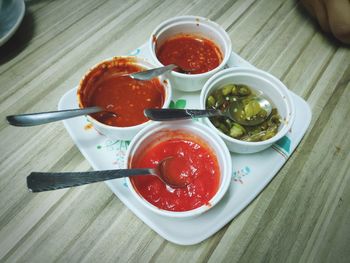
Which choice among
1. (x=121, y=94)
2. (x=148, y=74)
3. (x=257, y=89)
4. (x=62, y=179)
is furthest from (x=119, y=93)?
(x=257, y=89)

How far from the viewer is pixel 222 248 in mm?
1099

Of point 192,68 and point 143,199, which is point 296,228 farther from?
point 192,68

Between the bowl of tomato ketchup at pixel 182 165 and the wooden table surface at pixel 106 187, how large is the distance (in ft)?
0.59

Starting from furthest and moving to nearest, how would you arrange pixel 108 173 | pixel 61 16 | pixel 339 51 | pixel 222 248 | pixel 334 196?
pixel 61 16 < pixel 339 51 < pixel 334 196 < pixel 222 248 < pixel 108 173

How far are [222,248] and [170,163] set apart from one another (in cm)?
38

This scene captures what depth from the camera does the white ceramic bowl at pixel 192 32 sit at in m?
1.33

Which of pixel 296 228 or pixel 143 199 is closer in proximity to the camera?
pixel 143 199

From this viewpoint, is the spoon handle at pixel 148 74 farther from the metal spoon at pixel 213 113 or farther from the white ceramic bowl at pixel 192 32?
the metal spoon at pixel 213 113

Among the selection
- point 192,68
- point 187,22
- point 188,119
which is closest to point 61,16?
point 187,22

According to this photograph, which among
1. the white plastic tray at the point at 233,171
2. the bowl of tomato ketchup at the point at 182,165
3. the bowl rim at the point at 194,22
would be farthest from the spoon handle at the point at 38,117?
the bowl rim at the point at 194,22

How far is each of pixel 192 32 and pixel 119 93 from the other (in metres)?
0.56

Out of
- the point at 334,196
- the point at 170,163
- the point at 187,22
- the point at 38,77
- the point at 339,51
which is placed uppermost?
the point at 187,22

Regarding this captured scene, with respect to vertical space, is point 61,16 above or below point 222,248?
above

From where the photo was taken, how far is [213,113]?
120 centimetres
